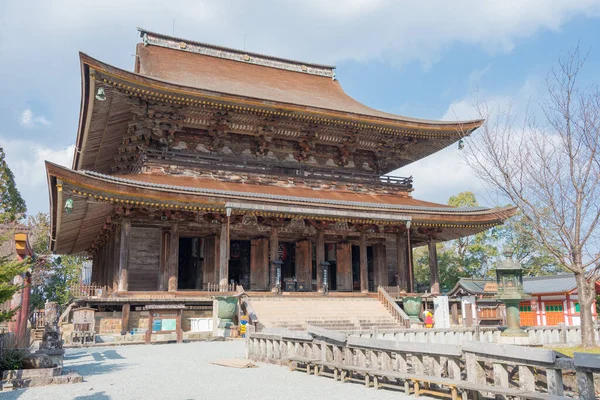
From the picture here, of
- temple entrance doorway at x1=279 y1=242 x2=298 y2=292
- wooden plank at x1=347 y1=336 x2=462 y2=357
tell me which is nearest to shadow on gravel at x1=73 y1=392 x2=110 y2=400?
wooden plank at x1=347 y1=336 x2=462 y2=357

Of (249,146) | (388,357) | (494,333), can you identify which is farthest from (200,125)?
(388,357)

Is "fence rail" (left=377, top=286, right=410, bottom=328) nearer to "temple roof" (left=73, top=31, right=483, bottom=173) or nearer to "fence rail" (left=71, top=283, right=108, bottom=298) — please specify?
"temple roof" (left=73, top=31, right=483, bottom=173)

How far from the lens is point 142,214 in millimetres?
17953

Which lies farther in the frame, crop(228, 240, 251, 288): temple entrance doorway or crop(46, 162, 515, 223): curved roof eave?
crop(228, 240, 251, 288): temple entrance doorway

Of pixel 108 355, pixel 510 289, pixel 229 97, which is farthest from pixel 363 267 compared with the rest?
pixel 108 355

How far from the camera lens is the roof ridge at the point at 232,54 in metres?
25.5

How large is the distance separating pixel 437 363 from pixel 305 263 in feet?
47.4

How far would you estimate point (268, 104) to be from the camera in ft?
62.8

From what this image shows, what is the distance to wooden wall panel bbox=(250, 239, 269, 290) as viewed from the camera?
20500 millimetres

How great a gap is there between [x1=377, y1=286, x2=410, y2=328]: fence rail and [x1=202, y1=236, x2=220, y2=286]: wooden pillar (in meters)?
6.54

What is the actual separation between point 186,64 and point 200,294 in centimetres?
1217

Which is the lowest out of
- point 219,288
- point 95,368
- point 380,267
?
point 95,368

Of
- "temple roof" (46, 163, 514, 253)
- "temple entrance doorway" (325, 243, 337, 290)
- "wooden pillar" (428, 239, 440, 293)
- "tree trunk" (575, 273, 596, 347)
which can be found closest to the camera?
"tree trunk" (575, 273, 596, 347)

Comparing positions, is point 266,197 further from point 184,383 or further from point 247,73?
point 247,73
